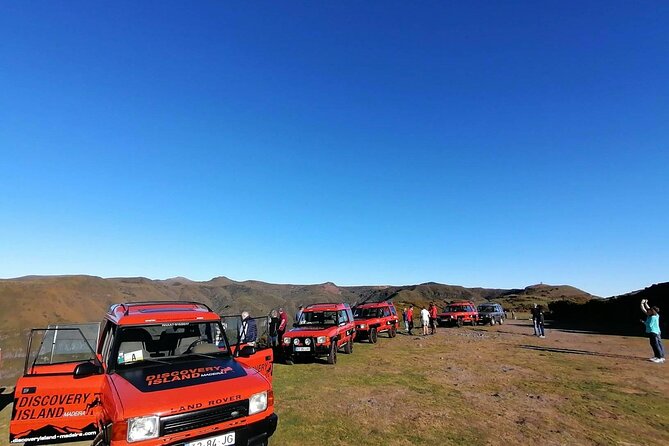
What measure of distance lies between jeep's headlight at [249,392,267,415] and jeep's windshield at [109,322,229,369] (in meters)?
1.35

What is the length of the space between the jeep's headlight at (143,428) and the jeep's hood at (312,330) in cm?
916

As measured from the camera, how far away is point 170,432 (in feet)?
12.7

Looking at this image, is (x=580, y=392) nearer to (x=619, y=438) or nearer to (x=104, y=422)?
(x=619, y=438)

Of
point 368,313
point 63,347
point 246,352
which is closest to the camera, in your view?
point 246,352

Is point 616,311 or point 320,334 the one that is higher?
point 320,334

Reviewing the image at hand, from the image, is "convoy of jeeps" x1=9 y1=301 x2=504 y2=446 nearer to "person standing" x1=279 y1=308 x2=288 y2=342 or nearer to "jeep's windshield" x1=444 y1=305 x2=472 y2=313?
"person standing" x1=279 y1=308 x2=288 y2=342

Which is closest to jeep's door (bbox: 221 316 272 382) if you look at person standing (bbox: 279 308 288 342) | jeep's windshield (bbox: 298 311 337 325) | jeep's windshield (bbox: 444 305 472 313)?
person standing (bbox: 279 308 288 342)

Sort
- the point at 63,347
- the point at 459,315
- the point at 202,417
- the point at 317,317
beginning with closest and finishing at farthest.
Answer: the point at 202,417 < the point at 63,347 < the point at 317,317 < the point at 459,315

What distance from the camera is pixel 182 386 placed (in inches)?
171

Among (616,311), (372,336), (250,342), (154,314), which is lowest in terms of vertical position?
(372,336)

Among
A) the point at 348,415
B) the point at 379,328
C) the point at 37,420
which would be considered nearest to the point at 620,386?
the point at 348,415

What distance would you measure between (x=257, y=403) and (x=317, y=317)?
32.4ft

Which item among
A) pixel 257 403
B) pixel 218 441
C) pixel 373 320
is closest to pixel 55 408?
pixel 218 441

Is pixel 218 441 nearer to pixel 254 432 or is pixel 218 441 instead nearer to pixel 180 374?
pixel 254 432
